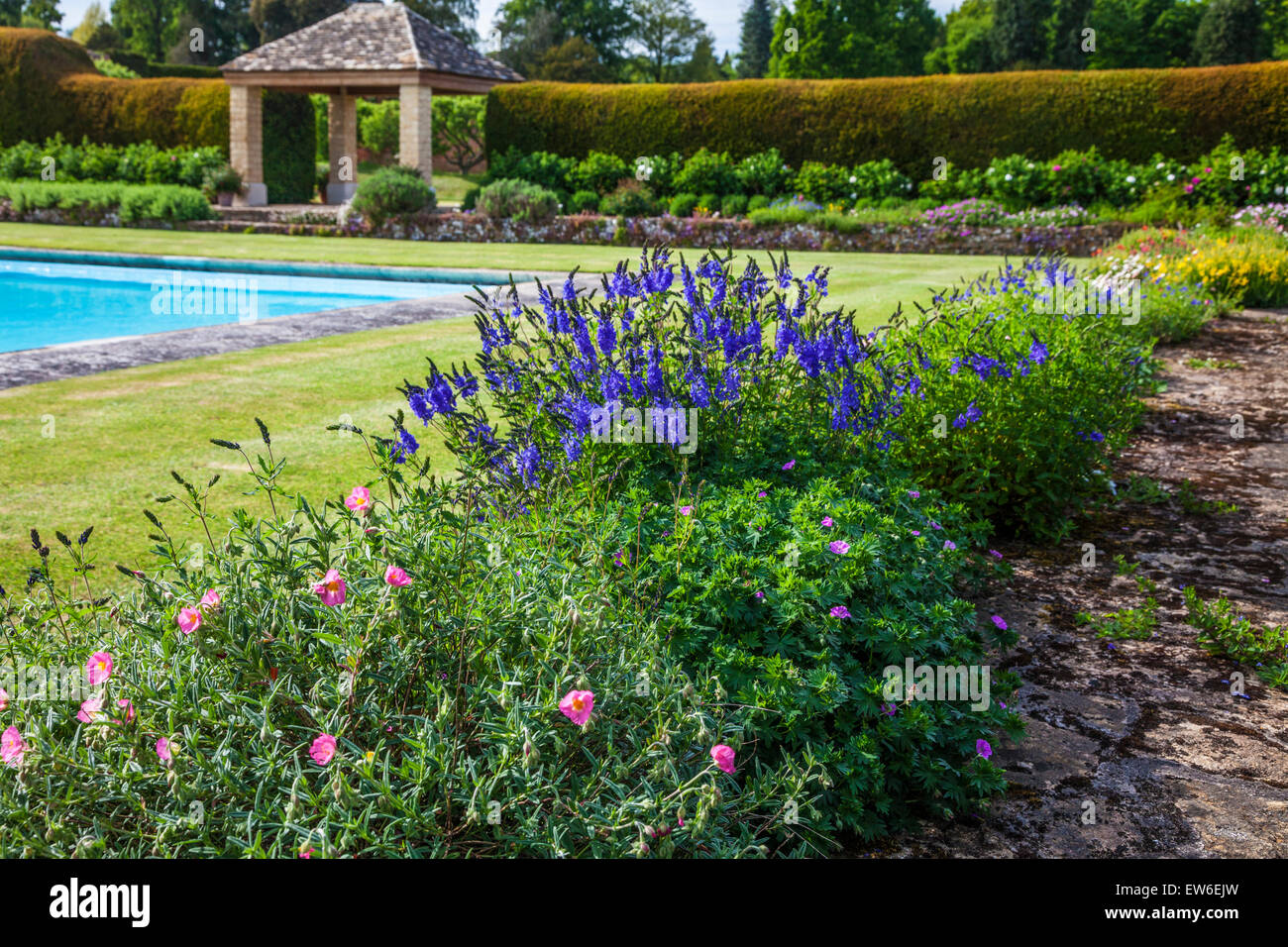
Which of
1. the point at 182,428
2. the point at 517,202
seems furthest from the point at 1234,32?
the point at 182,428

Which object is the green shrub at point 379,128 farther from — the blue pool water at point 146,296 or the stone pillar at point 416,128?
Result: the blue pool water at point 146,296

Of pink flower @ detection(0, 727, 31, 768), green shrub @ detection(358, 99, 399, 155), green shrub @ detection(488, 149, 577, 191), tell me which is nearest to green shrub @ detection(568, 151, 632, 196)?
green shrub @ detection(488, 149, 577, 191)

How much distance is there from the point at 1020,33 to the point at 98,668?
47.9 meters

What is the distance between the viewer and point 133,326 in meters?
11.7

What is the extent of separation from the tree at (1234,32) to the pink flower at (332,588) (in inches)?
1796

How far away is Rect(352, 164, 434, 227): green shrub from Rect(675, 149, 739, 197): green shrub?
5.29 metres

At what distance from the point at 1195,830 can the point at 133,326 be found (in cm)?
1188

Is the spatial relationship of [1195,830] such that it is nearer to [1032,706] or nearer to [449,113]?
[1032,706]

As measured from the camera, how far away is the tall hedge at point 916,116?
762 inches

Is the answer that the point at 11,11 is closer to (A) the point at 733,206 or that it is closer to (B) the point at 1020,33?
(B) the point at 1020,33

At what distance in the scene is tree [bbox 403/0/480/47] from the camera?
1932 inches

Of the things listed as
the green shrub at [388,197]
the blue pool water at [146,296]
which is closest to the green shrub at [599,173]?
the green shrub at [388,197]

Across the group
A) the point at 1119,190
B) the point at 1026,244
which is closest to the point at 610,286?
the point at 1026,244

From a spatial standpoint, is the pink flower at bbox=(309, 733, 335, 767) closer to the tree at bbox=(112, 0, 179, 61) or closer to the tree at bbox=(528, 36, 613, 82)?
the tree at bbox=(528, 36, 613, 82)
